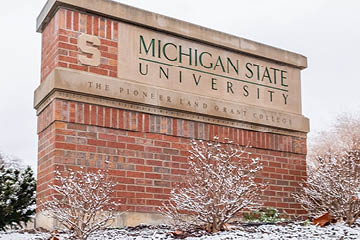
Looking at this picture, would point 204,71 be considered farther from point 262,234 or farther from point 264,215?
point 262,234

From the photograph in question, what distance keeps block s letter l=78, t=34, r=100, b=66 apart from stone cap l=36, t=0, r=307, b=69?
0.45 m

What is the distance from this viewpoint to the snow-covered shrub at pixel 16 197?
8.52 meters

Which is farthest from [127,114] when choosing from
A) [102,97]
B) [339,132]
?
[339,132]

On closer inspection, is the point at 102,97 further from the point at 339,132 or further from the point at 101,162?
the point at 339,132

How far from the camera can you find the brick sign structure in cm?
775

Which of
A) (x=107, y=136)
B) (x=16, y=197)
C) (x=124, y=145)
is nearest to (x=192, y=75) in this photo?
(x=124, y=145)

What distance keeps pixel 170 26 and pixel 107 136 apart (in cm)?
234

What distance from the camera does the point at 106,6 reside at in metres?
8.30

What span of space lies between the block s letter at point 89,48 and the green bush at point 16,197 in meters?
2.51

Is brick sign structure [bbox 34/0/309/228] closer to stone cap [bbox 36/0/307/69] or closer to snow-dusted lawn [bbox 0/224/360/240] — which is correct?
stone cap [bbox 36/0/307/69]

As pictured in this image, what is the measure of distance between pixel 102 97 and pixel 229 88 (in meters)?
2.67

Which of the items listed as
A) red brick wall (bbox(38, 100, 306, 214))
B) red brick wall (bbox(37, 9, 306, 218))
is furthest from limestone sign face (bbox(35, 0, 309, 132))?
red brick wall (bbox(38, 100, 306, 214))

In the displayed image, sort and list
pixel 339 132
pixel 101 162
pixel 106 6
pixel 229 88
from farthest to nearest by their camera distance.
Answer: pixel 339 132 < pixel 229 88 < pixel 106 6 < pixel 101 162

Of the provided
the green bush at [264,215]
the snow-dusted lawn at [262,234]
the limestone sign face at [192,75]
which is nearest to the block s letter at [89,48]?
the limestone sign face at [192,75]
